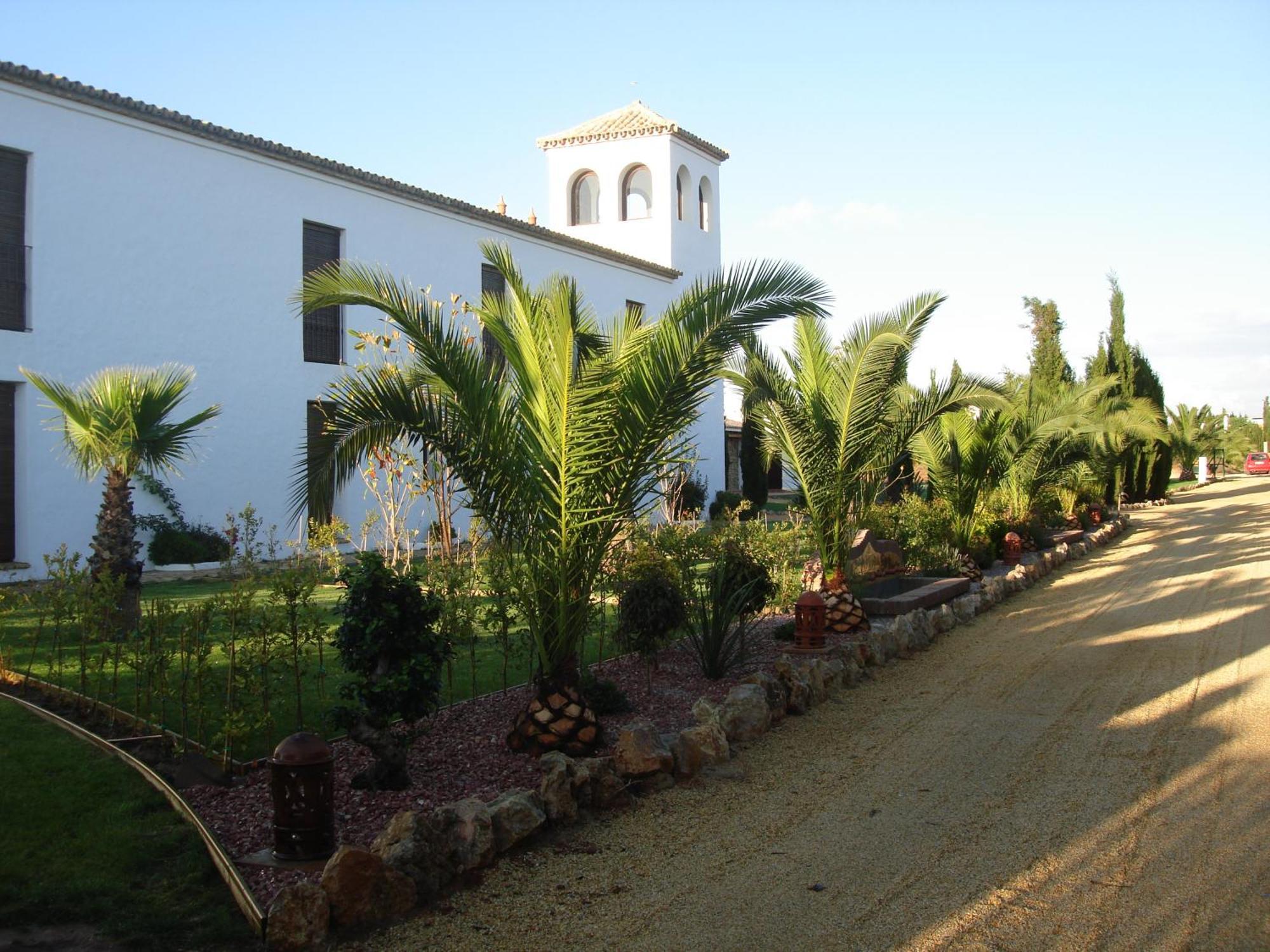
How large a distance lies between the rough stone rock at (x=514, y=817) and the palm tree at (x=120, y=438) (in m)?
4.91

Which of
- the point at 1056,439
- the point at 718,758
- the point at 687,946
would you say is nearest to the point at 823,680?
the point at 718,758

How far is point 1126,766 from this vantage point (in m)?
5.63

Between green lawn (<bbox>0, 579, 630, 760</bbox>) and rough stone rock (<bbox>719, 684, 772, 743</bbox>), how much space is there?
4.62ft

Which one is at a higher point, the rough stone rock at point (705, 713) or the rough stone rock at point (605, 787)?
the rough stone rock at point (705, 713)

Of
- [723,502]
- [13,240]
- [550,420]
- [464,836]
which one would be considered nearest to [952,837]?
[464,836]

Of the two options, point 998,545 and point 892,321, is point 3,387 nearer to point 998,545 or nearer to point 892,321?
point 892,321

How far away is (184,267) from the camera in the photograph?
15.5 m

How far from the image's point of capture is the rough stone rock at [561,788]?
4.82 m

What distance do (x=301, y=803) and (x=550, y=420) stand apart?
2.55 metres

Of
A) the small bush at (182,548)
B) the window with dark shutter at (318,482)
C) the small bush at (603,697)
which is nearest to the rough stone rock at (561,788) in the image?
the small bush at (603,697)

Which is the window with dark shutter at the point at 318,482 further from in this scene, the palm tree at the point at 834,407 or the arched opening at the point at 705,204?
the arched opening at the point at 705,204

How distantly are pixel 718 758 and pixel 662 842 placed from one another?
3.99 feet

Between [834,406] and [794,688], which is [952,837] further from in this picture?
[834,406]

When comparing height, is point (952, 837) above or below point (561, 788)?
below
